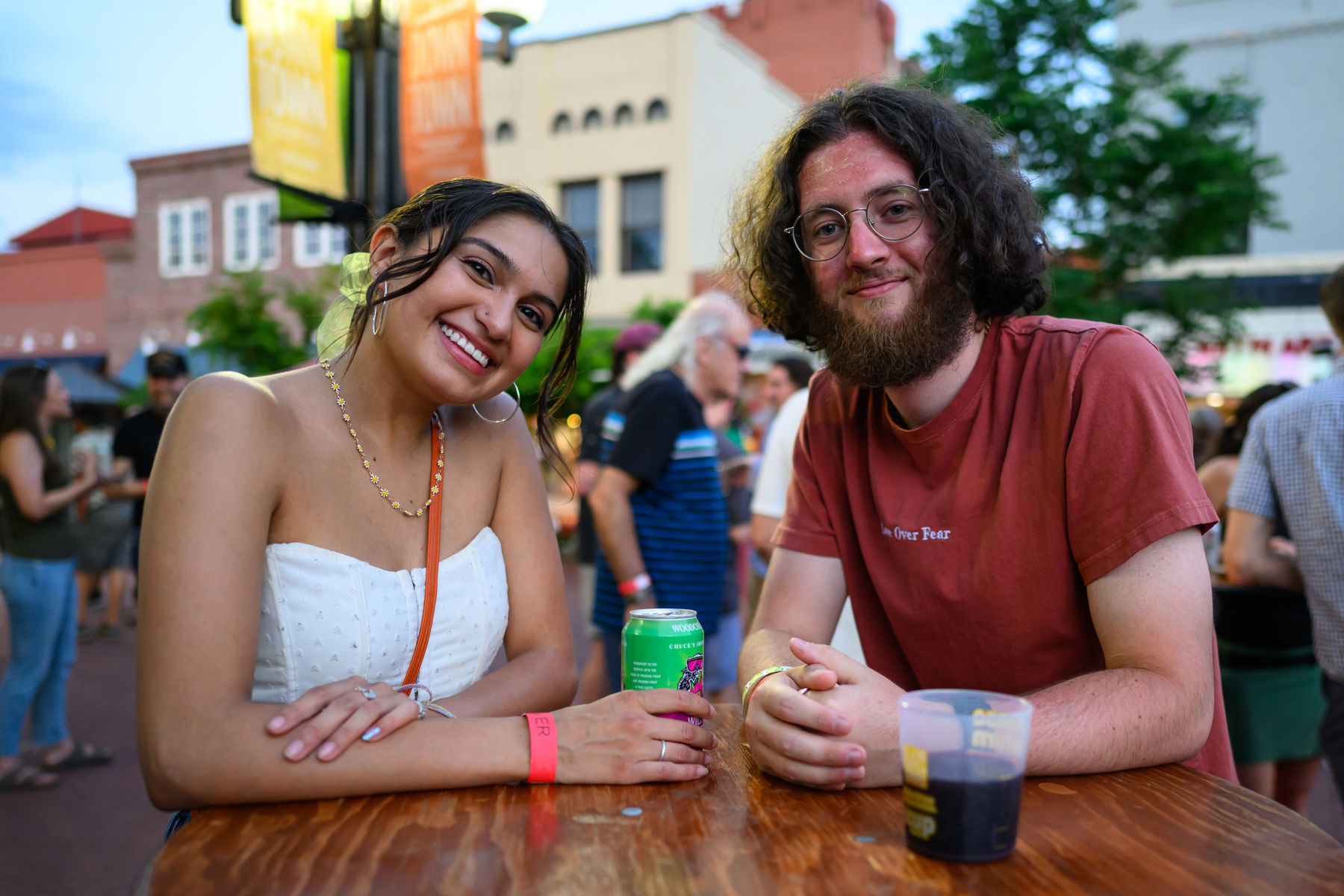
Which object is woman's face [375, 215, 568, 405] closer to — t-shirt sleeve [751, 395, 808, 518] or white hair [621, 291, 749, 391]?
t-shirt sleeve [751, 395, 808, 518]

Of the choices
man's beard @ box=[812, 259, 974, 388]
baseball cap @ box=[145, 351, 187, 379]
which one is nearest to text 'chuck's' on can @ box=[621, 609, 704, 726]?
man's beard @ box=[812, 259, 974, 388]

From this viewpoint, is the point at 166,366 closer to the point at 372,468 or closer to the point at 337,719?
the point at 372,468

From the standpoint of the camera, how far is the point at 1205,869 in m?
1.12

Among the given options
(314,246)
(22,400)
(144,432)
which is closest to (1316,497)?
(22,400)

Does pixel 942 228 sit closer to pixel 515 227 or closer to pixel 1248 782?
pixel 515 227

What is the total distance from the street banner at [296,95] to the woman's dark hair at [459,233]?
336 cm

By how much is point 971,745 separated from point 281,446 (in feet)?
4.17

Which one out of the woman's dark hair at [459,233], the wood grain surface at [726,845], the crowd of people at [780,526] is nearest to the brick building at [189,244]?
the woman's dark hair at [459,233]

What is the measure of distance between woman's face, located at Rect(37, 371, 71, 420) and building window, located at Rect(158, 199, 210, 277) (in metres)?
20.5

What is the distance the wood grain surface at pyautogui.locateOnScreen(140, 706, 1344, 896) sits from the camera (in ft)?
3.55

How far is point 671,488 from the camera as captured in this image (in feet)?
Answer: 13.7

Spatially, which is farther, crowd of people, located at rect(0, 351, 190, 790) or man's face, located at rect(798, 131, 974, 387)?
crowd of people, located at rect(0, 351, 190, 790)

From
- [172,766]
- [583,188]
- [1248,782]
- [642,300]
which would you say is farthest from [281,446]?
[583,188]

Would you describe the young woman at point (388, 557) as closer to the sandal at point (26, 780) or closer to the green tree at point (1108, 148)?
the sandal at point (26, 780)
